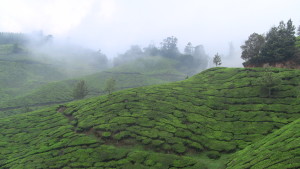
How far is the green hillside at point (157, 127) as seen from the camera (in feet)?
131

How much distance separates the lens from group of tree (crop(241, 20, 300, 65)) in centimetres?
7619

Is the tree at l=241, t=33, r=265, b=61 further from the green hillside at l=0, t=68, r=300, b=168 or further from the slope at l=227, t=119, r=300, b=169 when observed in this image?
the slope at l=227, t=119, r=300, b=169

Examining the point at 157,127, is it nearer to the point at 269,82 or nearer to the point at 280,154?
the point at 280,154

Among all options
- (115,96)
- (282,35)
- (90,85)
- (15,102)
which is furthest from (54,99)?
(282,35)

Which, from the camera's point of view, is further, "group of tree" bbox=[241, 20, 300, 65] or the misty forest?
"group of tree" bbox=[241, 20, 300, 65]

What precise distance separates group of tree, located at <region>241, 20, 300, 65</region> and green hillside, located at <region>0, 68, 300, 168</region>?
11346 millimetres

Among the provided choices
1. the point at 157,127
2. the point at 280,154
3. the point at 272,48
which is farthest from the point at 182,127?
the point at 272,48

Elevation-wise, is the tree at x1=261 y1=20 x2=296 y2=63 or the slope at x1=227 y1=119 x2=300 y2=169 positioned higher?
the tree at x1=261 y1=20 x2=296 y2=63

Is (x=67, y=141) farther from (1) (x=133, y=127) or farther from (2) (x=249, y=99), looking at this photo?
(2) (x=249, y=99)

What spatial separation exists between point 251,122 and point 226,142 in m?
10.3

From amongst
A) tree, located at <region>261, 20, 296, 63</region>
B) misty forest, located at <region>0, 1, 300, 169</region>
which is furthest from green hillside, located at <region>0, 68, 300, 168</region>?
tree, located at <region>261, 20, 296, 63</region>

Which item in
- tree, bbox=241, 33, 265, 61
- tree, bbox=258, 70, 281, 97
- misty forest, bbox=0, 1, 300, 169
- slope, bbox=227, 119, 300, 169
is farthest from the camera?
tree, bbox=241, 33, 265, 61

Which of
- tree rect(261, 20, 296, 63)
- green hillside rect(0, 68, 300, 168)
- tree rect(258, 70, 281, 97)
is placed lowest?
green hillside rect(0, 68, 300, 168)

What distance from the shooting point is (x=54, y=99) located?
134000 millimetres
